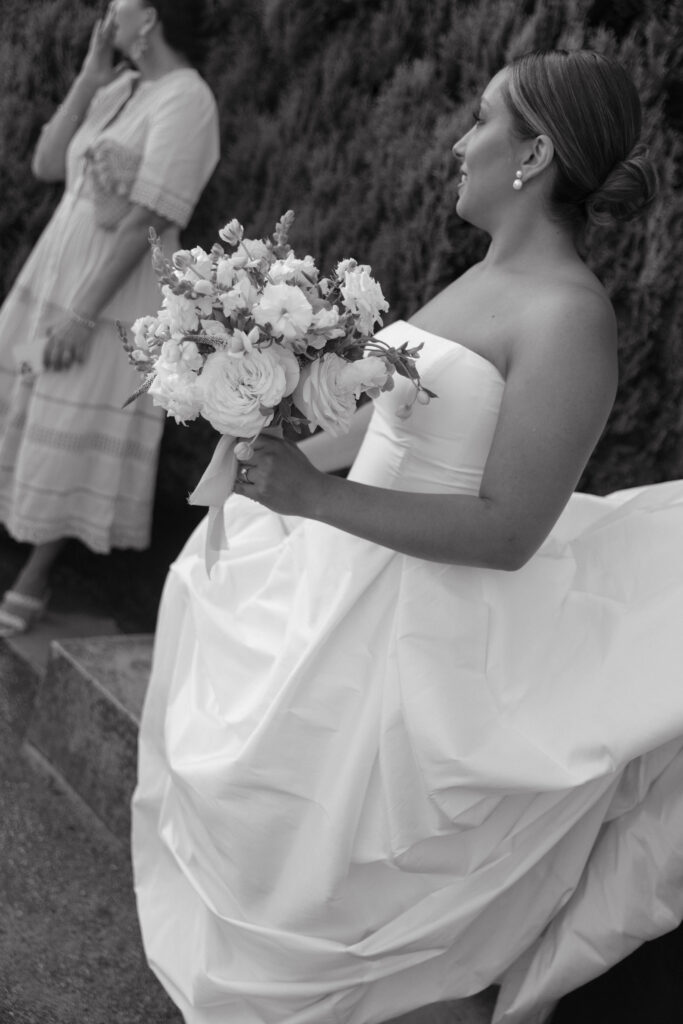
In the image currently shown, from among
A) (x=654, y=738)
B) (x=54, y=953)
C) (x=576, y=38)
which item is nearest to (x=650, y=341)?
(x=576, y=38)

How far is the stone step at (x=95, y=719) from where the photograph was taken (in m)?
3.50

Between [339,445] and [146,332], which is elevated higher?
[146,332]

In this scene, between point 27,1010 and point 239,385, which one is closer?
point 239,385

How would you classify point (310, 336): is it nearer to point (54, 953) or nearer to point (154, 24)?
point (54, 953)

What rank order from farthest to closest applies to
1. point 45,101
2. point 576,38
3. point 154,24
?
1. point 45,101
2. point 154,24
3. point 576,38

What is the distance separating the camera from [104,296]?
15.2 ft

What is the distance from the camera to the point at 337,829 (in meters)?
2.36

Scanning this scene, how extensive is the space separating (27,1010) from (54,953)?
24 cm

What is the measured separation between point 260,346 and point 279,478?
11.2 inches

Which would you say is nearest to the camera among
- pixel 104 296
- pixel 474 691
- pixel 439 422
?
pixel 474 691

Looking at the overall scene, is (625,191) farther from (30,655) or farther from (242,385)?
(30,655)

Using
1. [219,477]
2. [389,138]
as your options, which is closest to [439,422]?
[219,477]

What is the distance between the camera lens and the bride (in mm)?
2350

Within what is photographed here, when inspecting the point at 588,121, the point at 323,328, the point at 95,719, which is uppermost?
the point at 588,121
